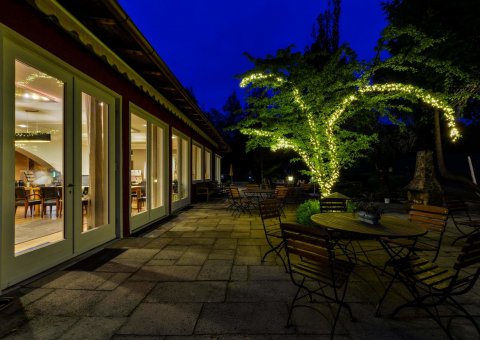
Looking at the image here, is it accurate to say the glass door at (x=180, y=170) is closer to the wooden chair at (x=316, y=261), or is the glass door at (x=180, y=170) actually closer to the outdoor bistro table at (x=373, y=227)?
the outdoor bistro table at (x=373, y=227)

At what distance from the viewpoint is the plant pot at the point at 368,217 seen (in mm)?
3008

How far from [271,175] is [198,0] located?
13999 cm

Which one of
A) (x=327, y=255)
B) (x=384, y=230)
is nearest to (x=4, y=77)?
(x=327, y=255)

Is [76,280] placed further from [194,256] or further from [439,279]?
[439,279]

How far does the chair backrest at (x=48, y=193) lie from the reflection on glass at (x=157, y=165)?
1998mm

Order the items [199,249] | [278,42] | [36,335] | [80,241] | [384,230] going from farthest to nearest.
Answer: [278,42], [199,249], [80,241], [384,230], [36,335]

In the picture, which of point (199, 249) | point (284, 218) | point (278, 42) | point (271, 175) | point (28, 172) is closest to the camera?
point (199, 249)

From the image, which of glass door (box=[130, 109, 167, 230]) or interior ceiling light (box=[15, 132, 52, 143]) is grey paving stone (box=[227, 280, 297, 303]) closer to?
glass door (box=[130, 109, 167, 230])

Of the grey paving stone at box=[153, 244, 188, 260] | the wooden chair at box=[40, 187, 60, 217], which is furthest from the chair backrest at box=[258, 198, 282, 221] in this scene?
the wooden chair at box=[40, 187, 60, 217]

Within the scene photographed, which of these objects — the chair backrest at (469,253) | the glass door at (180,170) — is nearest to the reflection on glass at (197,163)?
the glass door at (180,170)

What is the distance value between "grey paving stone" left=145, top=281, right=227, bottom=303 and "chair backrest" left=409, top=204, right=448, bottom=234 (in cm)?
259

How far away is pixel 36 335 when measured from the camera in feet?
6.67

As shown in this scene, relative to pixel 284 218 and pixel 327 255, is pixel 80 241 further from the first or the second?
pixel 284 218

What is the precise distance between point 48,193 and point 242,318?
18.2 feet
